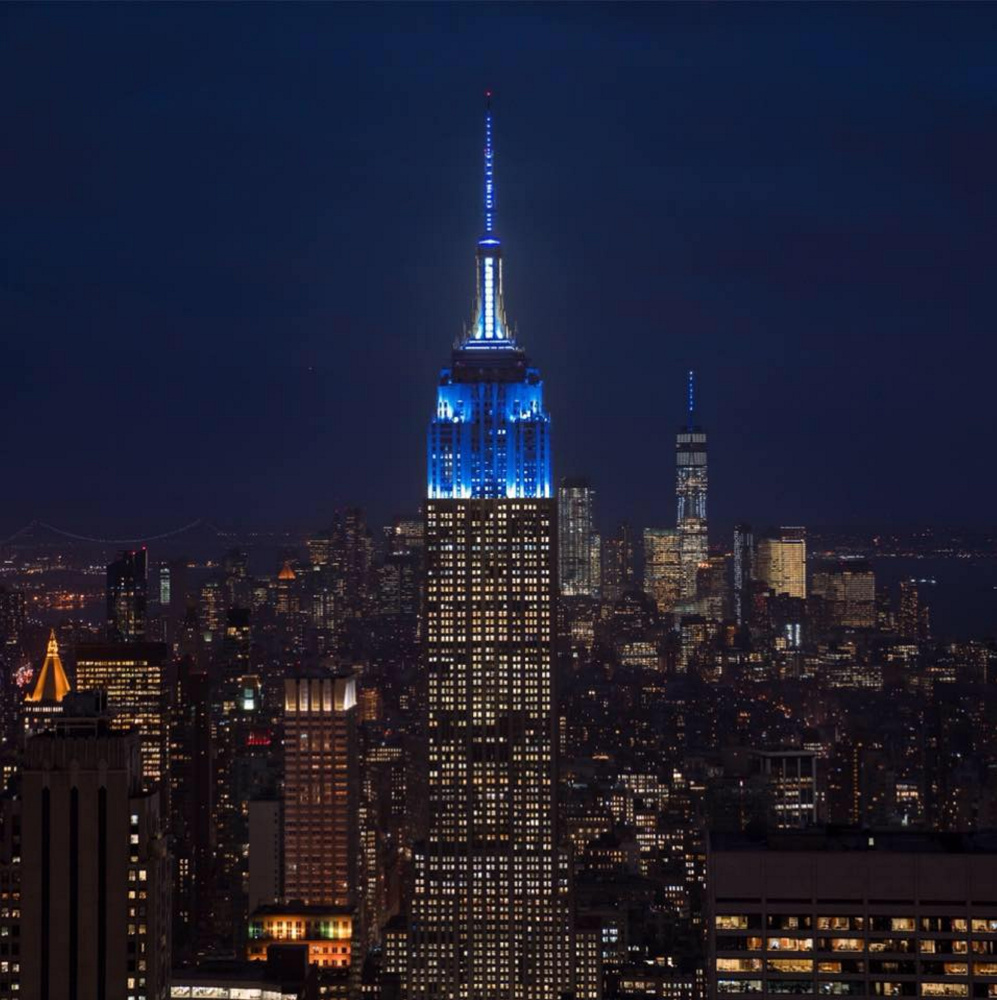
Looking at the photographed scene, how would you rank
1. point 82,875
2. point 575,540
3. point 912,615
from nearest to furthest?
point 82,875
point 912,615
point 575,540

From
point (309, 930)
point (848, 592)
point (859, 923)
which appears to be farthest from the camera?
point (309, 930)

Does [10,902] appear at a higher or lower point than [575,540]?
lower

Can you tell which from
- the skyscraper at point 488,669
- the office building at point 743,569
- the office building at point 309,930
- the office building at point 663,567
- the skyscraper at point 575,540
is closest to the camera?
the office building at point 743,569

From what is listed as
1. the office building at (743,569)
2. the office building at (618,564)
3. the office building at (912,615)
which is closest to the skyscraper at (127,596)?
the office building at (618,564)

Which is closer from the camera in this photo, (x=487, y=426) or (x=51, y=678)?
(x=51, y=678)

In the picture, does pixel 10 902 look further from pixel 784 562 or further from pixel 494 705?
pixel 494 705

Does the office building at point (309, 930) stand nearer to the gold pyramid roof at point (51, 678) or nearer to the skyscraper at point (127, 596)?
the skyscraper at point (127, 596)

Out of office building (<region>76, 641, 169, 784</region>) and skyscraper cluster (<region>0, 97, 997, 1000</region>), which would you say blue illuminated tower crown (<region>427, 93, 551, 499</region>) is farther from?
office building (<region>76, 641, 169, 784</region>)

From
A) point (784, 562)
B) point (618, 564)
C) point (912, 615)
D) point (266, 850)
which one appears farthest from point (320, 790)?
point (912, 615)
